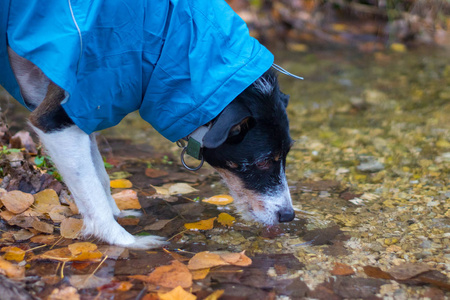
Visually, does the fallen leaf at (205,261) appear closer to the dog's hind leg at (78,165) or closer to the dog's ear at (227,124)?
the dog's hind leg at (78,165)

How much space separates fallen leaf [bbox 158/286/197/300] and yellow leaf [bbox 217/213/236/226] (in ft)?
3.65

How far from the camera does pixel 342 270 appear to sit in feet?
10.8

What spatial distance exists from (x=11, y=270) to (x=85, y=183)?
713 mm

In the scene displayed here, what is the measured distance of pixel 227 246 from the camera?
3.64 meters

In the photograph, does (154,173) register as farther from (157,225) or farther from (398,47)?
(398,47)

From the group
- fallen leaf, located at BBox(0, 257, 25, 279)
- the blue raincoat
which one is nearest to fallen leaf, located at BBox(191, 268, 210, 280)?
the blue raincoat

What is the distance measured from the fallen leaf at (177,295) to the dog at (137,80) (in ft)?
2.26

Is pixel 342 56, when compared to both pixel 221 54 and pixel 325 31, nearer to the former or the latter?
pixel 325 31

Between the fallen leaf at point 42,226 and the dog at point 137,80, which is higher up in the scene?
the dog at point 137,80

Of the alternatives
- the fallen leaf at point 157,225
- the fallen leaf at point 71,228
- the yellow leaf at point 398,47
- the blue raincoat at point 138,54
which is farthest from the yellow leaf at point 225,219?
the yellow leaf at point 398,47

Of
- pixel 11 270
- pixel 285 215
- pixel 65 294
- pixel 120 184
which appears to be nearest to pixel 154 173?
pixel 120 184

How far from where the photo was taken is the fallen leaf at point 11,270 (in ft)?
9.92

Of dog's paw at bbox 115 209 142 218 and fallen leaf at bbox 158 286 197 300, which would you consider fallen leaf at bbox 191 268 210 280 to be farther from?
dog's paw at bbox 115 209 142 218

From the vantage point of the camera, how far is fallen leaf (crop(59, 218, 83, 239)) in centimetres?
363
